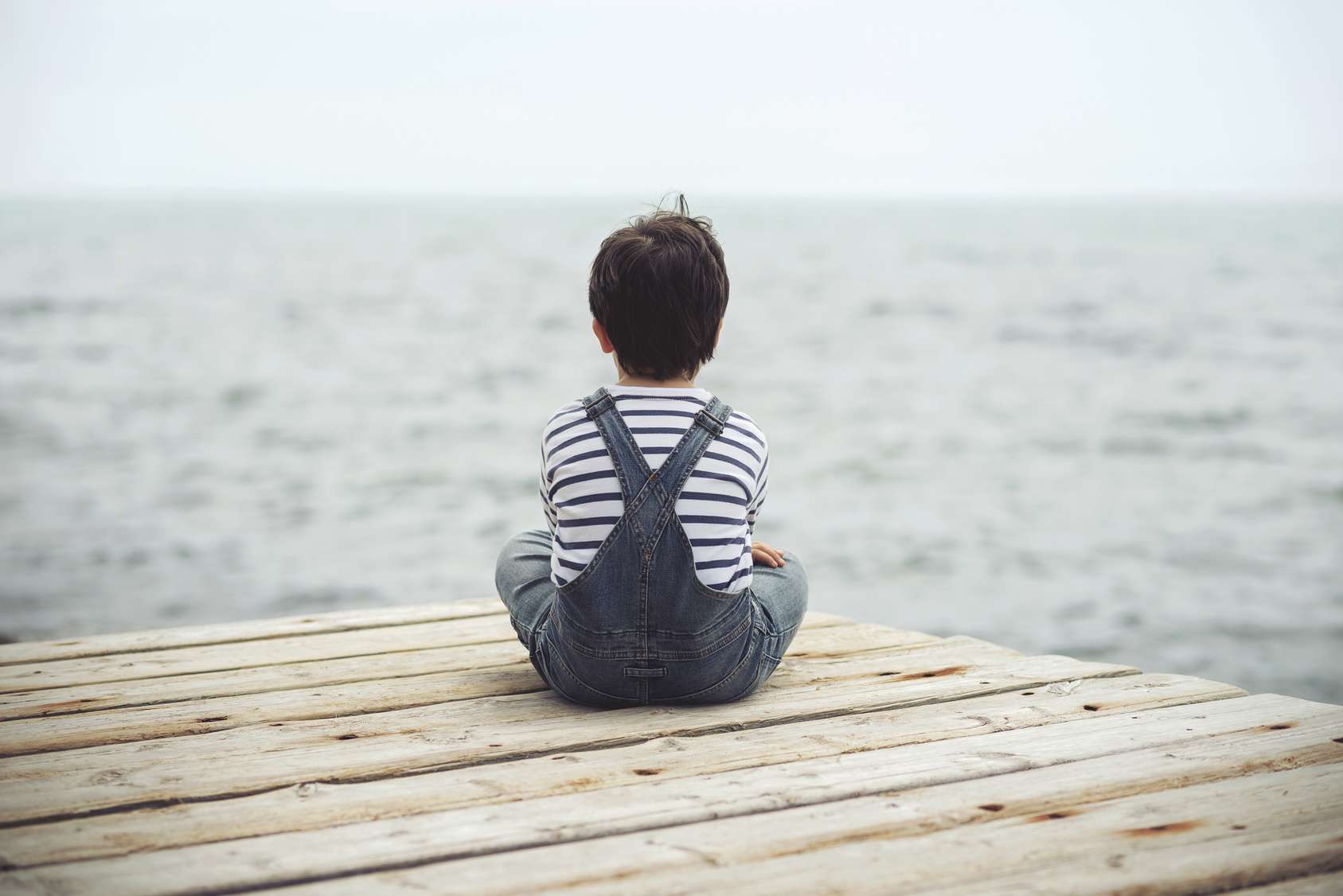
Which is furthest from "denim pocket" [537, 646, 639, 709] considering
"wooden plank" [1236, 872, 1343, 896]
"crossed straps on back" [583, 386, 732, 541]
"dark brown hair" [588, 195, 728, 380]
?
"wooden plank" [1236, 872, 1343, 896]

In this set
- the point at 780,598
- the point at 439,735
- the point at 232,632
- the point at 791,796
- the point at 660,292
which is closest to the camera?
the point at 791,796

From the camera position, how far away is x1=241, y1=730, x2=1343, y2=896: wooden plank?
1.53 metres

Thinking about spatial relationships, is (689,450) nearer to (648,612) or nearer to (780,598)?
(648,612)

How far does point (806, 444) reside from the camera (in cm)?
1302

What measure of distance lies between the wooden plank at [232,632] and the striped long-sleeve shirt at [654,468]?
1.01m

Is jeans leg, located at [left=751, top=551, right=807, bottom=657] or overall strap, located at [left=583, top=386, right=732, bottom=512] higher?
overall strap, located at [left=583, top=386, right=732, bottom=512]

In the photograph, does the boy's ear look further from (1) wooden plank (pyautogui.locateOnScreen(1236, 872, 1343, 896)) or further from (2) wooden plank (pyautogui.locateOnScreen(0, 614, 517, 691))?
(1) wooden plank (pyautogui.locateOnScreen(1236, 872, 1343, 896))

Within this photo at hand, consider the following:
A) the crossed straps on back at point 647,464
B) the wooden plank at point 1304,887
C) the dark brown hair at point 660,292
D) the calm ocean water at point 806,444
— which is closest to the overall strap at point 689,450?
the crossed straps on back at point 647,464

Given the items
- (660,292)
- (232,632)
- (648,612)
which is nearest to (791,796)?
(648,612)

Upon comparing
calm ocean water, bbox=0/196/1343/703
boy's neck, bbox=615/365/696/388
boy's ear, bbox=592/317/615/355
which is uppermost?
boy's ear, bbox=592/317/615/355

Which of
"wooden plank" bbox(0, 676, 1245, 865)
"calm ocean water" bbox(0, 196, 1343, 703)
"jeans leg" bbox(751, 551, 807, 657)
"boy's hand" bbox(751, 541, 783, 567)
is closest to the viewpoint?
"wooden plank" bbox(0, 676, 1245, 865)

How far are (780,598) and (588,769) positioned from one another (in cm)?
73

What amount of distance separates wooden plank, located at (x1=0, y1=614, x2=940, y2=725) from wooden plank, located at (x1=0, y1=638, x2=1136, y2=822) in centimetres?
20

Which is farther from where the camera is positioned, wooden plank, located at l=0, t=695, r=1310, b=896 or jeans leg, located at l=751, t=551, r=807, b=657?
jeans leg, located at l=751, t=551, r=807, b=657
